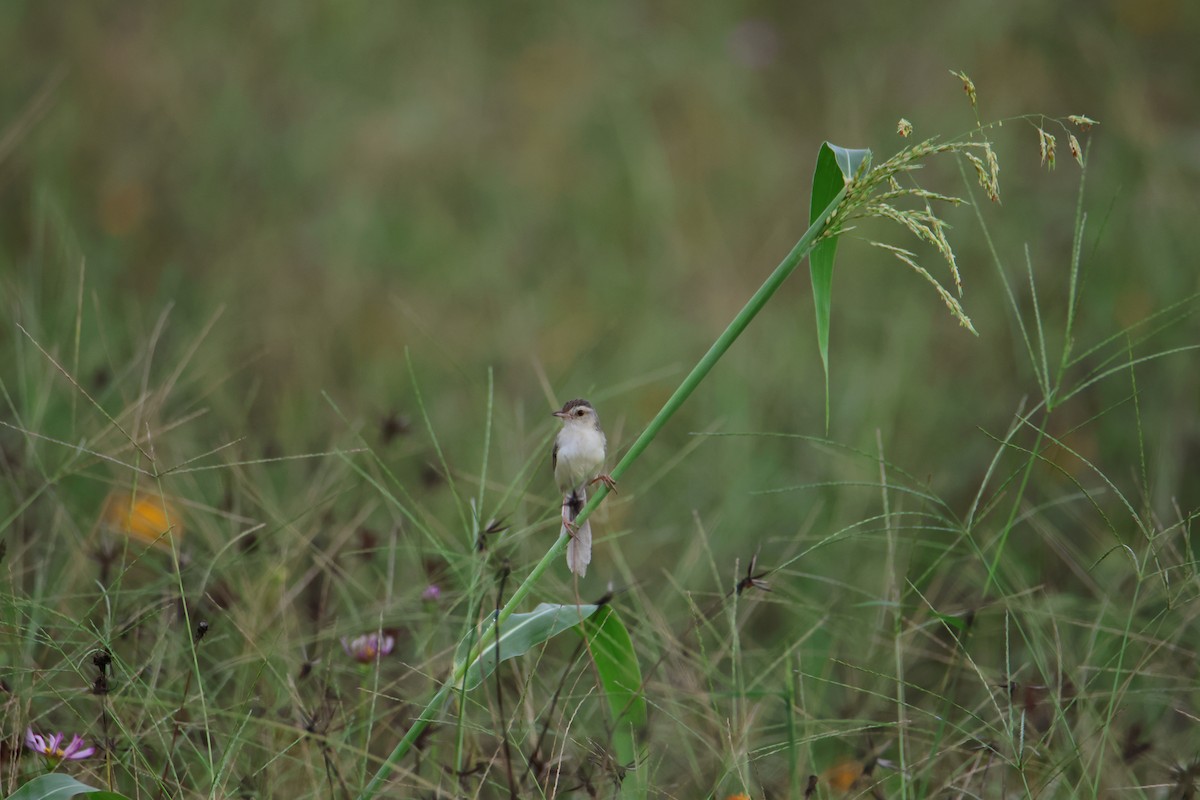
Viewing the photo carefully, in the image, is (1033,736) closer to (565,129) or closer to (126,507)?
(126,507)

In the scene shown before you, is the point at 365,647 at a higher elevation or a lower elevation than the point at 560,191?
higher

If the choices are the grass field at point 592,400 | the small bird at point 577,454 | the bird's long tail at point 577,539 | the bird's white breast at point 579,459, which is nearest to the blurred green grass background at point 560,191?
the grass field at point 592,400

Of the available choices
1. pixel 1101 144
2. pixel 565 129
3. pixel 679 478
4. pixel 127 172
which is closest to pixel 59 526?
pixel 679 478

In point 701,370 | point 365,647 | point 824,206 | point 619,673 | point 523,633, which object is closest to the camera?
point 701,370

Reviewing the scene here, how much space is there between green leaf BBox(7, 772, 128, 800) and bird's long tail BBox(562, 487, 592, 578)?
2.89ft

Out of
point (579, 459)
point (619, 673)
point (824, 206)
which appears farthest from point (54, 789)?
point (824, 206)

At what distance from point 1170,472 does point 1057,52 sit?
3.18 meters

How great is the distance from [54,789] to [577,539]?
1.05 meters

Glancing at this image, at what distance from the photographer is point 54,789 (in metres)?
1.88

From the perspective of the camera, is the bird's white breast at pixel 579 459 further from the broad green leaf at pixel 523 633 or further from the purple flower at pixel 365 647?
the broad green leaf at pixel 523 633

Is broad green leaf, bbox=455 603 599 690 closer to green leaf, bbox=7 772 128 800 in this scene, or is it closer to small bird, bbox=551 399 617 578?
small bird, bbox=551 399 617 578

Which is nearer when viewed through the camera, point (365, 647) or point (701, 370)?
point (701, 370)

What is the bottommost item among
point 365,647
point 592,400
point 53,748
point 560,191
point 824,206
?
point 592,400

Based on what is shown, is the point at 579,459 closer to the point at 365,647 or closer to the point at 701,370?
the point at 365,647
